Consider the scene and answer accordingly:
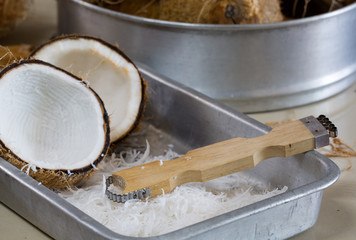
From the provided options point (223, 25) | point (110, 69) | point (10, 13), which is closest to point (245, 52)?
point (223, 25)

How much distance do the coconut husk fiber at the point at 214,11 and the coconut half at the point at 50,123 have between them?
328mm

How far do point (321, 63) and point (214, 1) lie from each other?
0.21 metres

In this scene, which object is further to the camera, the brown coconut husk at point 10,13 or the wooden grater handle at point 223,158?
the brown coconut husk at point 10,13

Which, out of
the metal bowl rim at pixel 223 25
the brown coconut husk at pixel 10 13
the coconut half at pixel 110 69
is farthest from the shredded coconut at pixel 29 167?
the brown coconut husk at pixel 10 13

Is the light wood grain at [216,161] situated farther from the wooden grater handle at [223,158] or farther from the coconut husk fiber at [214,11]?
the coconut husk fiber at [214,11]

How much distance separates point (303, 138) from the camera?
782 mm

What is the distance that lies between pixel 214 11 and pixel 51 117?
36 cm

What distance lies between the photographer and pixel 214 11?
107 cm

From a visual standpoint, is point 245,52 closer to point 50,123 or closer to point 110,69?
point 110,69

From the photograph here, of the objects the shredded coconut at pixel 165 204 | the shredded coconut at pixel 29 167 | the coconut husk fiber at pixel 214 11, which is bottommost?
the shredded coconut at pixel 165 204

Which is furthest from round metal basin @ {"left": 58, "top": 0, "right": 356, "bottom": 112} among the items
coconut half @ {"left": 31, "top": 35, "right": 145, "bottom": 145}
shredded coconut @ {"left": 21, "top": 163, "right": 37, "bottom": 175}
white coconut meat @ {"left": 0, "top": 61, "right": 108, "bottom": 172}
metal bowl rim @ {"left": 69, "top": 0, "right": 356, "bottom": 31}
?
shredded coconut @ {"left": 21, "top": 163, "right": 37, "bottom": 175}

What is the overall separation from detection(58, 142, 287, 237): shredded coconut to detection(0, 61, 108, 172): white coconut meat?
0.14ft

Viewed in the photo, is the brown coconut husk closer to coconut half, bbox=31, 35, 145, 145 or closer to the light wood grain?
coconut half, bbox=31, 35, 145, 145

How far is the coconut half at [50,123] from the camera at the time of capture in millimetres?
771
